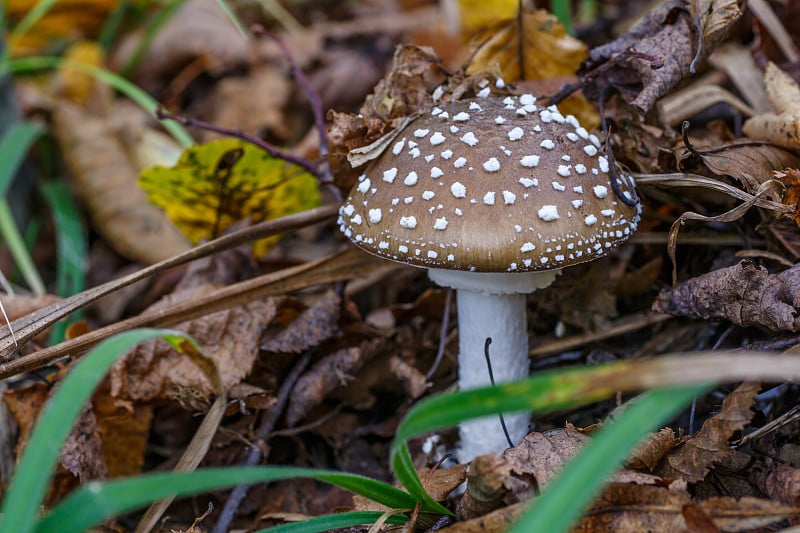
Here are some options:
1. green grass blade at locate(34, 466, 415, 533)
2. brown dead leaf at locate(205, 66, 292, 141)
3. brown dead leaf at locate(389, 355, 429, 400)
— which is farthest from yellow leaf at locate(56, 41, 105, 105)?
green grass blade at locate(34, 466, 415, 533)

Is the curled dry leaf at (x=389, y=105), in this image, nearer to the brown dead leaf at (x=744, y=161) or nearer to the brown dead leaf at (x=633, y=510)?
the brown dead leaf at (x=744, y=161)

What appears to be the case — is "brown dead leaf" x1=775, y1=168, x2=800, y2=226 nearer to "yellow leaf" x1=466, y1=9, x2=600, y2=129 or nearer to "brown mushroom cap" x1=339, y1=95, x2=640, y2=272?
"brown mushroom cap" x1=339, y1=95, x2=640, y2=272

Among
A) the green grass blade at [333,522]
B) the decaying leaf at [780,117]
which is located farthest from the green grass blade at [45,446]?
the decaying leaf at [780,117]

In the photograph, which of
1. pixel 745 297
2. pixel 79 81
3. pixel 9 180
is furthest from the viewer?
pixel 79 81

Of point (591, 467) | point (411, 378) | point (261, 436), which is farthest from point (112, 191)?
point (591, 467)

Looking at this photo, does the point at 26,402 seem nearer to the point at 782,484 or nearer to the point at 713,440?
the point at 713,440

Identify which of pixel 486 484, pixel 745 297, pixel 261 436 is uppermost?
pixel 745 297
